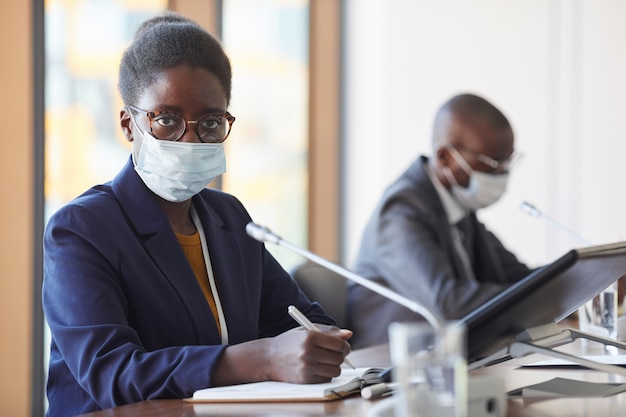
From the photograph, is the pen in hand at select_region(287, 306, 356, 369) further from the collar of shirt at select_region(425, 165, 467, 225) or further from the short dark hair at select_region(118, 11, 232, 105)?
the collar of shirt at select_region(425, 165, 467, 225)

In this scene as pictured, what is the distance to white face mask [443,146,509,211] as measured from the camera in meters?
3.34

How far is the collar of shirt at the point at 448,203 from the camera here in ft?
11.0

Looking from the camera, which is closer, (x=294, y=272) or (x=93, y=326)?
(x=93, y=326)

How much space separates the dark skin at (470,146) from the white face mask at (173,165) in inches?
62.7

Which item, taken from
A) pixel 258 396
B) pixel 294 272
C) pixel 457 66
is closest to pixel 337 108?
pixel 457 66

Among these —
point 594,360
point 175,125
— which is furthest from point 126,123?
point 594,360

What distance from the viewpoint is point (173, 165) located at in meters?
1.88

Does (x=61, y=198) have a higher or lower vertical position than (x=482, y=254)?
higher

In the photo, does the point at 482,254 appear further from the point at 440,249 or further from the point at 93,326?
the point at 93,326

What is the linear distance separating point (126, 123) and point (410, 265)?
4.53 ft

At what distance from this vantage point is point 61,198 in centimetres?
377

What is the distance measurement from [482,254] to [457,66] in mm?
2110

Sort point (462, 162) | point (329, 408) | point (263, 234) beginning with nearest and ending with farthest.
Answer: point (329, 408), point (263, 234), point (462, 162)

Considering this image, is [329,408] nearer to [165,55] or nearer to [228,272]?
[228,272]
